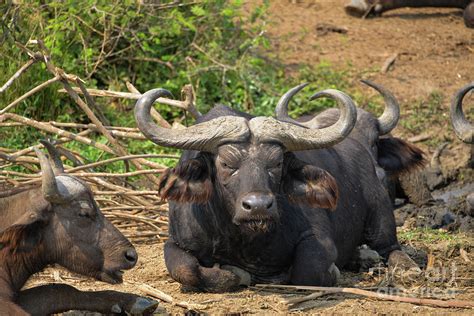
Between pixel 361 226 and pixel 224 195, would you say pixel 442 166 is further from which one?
pixel 224 195

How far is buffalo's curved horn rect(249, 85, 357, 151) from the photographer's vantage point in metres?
6.91

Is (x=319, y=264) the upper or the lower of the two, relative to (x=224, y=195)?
lower

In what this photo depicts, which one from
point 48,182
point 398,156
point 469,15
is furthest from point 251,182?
point 469,15

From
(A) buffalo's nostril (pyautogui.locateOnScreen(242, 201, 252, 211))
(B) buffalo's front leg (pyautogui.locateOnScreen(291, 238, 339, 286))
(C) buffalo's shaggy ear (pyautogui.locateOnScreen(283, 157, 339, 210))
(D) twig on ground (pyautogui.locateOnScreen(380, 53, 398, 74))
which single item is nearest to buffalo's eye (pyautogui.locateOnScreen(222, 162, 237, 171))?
(A) buffalo's nostril (pyautogui.locateOnScreen(242, 201, 252, 211))

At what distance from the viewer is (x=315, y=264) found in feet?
23.7

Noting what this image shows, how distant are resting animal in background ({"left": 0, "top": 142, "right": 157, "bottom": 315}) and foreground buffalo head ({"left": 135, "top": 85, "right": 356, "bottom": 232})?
0.75 meters

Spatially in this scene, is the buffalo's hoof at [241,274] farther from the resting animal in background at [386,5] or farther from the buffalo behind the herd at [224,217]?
the resting animal in background at [386,5]

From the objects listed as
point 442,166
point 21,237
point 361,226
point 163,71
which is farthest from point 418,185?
point 21,237

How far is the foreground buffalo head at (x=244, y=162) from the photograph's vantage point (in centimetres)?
673

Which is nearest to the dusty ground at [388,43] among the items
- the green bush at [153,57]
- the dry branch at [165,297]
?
the green bush at [153,57]

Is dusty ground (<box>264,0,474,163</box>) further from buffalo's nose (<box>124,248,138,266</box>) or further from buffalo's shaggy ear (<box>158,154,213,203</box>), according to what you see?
buffalo's nose (<box>124,248,138,266</box>)

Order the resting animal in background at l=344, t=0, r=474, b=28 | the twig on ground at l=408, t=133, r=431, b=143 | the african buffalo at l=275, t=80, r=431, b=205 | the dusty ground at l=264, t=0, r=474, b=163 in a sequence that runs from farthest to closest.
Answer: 1. the resting animal in background at l=344, t=0, r=474, b=28
2. the dusty ground at l=264, t=0, r=474, b=163
3. the twig on ground at l=408, t=133, r=431, b=143
4. the african buffalo at l=275, t=80, r=431, b=205

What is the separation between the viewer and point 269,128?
6926 mm

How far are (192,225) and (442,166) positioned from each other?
486cm
